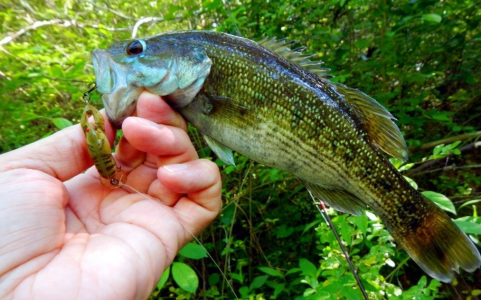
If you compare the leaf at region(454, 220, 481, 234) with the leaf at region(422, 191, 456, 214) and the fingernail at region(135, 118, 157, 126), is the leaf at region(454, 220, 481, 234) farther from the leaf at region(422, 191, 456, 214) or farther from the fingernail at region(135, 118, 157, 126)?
the fingernail at region(135, 118, 157, 126)

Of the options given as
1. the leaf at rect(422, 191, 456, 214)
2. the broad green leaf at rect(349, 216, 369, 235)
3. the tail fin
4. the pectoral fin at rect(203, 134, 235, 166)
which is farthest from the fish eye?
the leaf at rect(422, 191, 456, 214)

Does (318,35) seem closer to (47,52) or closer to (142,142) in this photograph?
(142,142)

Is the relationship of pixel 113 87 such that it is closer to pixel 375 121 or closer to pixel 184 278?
pixel 184 278

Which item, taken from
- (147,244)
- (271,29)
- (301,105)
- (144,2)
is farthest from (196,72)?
(144,2)

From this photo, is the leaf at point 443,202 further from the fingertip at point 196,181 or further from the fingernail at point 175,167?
the fingernail at point 175,167

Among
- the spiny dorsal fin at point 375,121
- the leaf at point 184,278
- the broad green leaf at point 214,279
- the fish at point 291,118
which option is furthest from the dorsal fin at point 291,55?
the broad green leaf at point 214,279

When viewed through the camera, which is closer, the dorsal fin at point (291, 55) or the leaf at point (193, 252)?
the dorsal fin at point (291, 55)
